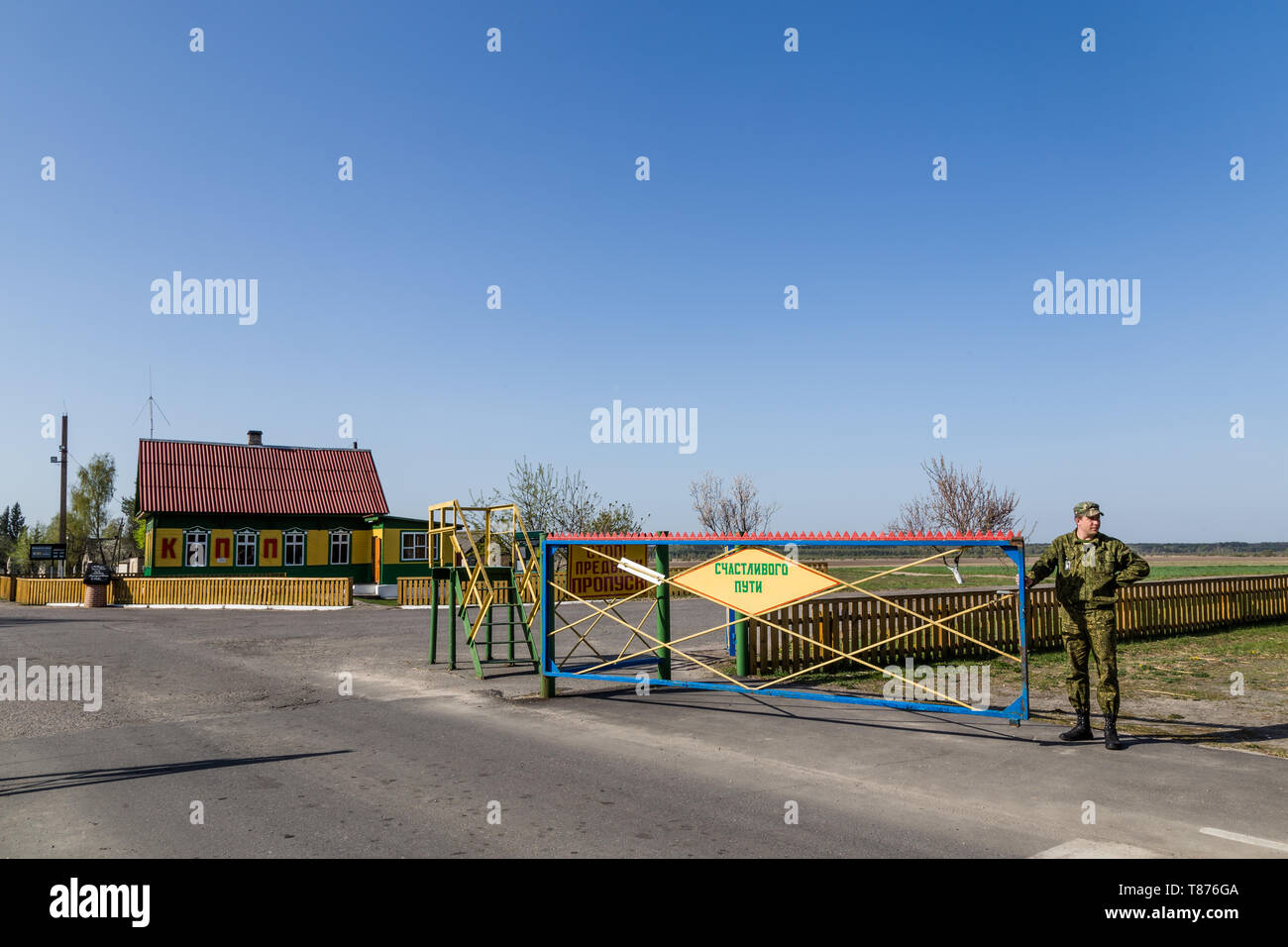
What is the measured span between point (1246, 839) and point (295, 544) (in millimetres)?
40373

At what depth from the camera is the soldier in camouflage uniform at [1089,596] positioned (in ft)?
25.7

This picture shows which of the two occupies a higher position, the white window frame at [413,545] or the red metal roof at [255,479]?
the red metal roof at [255,479]

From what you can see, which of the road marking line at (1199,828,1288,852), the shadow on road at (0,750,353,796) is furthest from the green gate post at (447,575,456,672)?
the road marking line at (1199,828,1288,852)

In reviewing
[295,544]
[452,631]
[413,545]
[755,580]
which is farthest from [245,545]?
[755,580]

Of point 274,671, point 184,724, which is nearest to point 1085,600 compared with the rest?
point 184,724

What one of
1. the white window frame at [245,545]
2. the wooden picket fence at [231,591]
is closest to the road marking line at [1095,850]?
the wooden picket fence at [231,591]

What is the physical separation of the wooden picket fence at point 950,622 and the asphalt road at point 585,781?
203 centimetres

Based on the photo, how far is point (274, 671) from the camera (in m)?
13.5

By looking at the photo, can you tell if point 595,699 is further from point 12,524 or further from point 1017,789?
point 12,524

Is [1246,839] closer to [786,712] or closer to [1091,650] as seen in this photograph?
[1091,650]

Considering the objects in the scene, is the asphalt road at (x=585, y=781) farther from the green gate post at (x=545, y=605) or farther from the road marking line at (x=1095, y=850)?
the green gate post at (x=545, y=605)
